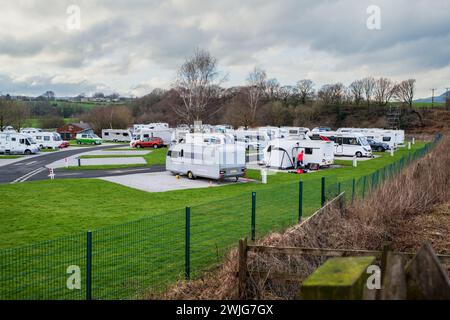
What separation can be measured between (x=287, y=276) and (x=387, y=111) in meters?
109

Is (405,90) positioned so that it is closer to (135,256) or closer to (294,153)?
(294,153)

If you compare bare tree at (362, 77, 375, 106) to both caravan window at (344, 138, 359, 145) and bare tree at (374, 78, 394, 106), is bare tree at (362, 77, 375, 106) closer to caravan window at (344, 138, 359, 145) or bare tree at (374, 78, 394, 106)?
bare tree at (374, 78, 394, 106)

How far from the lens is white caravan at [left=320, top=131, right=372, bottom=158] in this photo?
151 ft

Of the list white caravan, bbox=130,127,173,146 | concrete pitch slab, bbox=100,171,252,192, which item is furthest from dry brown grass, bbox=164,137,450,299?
white caravan, bbox=130,127,173,146

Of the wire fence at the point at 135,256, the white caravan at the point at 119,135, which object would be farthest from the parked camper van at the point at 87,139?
the wire fence at the point at 135,256

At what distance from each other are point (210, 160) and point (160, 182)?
3197 millimetres

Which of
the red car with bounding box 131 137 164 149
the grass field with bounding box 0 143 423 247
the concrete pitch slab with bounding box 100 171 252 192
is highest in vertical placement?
the red car with bounding box 131 137 164 149

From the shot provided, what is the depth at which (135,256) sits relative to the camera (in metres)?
10.5

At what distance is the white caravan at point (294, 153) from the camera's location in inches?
1324

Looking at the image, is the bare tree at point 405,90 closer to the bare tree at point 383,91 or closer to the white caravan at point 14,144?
the bare tree at point 383,91

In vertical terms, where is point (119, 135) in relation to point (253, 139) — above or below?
above

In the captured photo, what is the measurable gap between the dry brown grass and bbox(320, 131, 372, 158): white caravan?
28.5 meters

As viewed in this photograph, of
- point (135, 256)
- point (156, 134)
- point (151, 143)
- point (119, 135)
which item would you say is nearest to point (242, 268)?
point (135, 256)

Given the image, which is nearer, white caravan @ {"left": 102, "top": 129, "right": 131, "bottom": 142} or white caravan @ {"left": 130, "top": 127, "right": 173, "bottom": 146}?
white caravan @ {"left": 130, "top": 127, "right": 173, "bottom": 146}
